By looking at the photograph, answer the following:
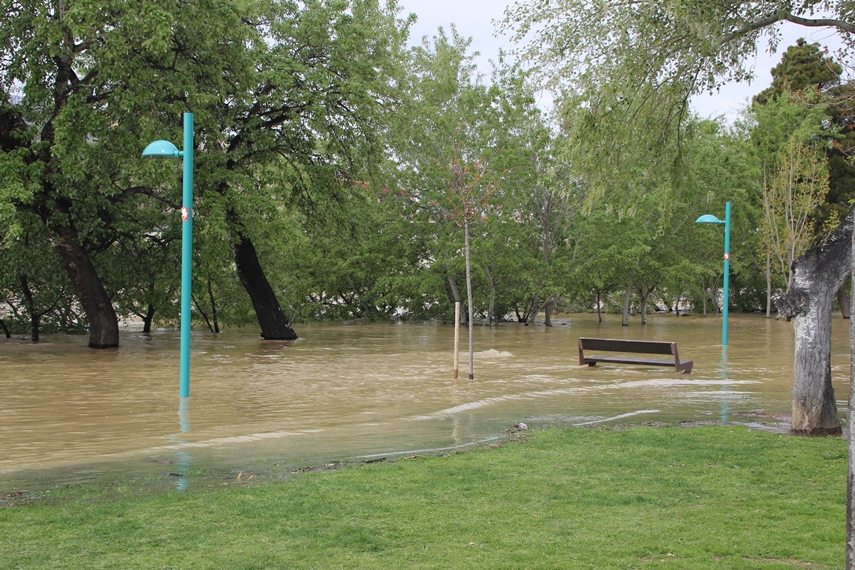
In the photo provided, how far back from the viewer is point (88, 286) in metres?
23.9

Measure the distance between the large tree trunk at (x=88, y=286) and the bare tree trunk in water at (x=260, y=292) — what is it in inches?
200

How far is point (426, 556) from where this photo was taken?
539cm

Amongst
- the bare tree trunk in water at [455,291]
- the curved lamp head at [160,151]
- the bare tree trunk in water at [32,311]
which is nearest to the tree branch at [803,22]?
the curved lamp head at [160,151]

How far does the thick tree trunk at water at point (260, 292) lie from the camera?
28594 millimetres

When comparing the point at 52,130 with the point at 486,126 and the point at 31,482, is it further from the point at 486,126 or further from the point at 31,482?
the point at 486,126

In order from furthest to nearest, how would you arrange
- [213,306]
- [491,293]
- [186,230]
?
[491,293] → [213,306] → [186,230]

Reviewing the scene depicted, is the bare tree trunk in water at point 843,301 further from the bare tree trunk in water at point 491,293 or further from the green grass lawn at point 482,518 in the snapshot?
the green grass lawn at point 482,518

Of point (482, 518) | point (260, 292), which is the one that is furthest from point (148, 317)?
point (482, 518)

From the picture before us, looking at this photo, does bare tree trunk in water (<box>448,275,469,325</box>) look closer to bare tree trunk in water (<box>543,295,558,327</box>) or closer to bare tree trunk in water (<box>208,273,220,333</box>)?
bare tree trunk in water (<box>543,295,558,327</box>)

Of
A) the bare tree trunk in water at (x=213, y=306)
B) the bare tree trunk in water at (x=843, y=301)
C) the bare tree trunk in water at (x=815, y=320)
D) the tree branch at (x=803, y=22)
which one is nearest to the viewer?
the bare tree trunk in water at (x=815, y=320)

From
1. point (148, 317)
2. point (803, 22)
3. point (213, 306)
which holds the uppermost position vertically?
point (803, 22)

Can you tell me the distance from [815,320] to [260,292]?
862 inches

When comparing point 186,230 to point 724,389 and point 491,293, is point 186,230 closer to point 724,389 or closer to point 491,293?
point 724,389

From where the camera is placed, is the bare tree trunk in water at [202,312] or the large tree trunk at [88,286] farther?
the bare tree trunk in water at [202,312]
